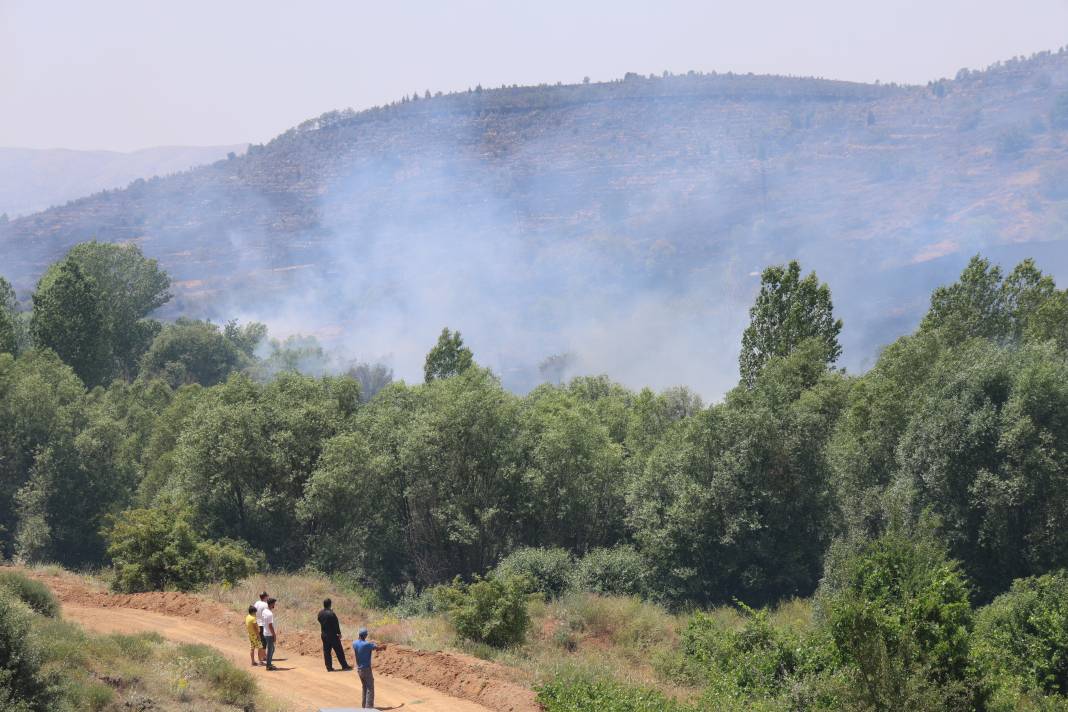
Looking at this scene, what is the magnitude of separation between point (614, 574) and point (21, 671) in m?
28.4

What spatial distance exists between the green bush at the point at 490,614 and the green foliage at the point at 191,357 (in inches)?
3412

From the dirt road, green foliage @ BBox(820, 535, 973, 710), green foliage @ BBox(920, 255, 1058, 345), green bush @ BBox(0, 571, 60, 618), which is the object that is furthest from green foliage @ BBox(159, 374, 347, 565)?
green foliage @ BBox(920, 255, 1058, 345)

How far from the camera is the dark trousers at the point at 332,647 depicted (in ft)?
72.5

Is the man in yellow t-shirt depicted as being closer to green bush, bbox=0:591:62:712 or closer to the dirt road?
the dirt road

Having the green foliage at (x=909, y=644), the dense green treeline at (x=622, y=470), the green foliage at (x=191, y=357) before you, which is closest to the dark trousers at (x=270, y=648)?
the dense green treeline at (x=622, y=470)

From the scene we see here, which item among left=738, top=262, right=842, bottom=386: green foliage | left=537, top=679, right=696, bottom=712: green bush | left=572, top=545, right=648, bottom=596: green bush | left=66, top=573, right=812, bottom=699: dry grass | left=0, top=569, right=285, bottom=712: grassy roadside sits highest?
left=738, top=262, right=842, bottom=386: green foliage

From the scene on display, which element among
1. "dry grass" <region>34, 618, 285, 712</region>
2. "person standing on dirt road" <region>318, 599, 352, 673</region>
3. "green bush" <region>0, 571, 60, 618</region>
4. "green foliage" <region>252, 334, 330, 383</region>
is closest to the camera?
"dry grass" <region>34, 618, 285, 712</region>

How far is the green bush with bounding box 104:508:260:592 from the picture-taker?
3141 cm

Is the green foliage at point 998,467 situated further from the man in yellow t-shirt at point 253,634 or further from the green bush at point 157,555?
the green bush at point 157,555

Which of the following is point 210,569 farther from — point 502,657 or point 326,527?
point 502,657

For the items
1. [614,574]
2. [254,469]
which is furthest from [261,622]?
[614,574]

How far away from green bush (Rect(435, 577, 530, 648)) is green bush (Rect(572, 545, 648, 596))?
43.0 ft

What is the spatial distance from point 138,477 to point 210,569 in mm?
28005

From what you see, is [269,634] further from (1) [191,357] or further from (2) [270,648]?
(1) [191,357]
